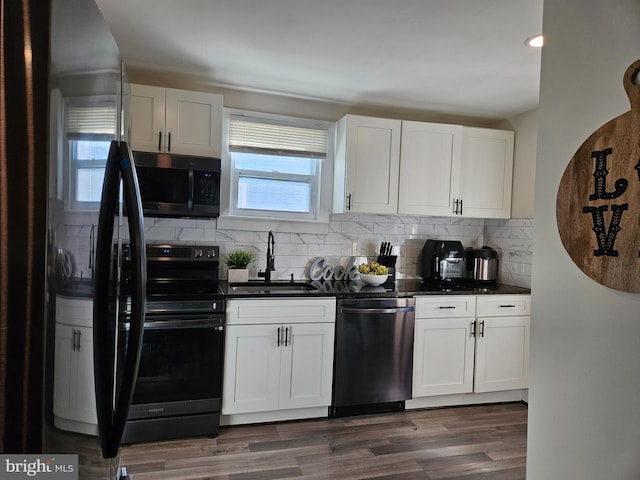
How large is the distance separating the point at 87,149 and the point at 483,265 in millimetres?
3521

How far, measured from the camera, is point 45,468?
26.7 inches

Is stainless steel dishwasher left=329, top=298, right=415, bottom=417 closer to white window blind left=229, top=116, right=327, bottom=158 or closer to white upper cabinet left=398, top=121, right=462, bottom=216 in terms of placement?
white upper cabinet left=398, top=121, right=462, bottom=216

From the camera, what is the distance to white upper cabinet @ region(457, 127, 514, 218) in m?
3.61

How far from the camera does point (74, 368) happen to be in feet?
2.55

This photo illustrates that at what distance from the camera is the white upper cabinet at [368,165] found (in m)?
3.32

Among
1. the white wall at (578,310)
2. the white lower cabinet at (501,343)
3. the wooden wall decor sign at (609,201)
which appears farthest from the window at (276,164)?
the wooden wall decor sign at (609,201)

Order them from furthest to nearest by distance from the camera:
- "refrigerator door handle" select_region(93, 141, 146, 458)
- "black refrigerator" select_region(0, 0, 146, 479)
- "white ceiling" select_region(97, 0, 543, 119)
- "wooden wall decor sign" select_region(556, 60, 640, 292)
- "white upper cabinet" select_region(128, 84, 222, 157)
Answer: "white upper cabinet" select_region(128, 84, 222, 157)
"white ceiling" select_region(97, 0, 543, 119)
"wooden wall decor sign" select_region(556, 60, 640, 292)
"refrigerator door handle" select_region(93, 141, 146, 458)
"black refrigerator" select_region(0, 0, 146, 479)

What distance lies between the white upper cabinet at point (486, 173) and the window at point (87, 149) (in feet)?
10.4

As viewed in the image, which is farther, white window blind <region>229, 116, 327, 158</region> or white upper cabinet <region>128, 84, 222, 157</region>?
white window blind <region>229, 116, 327, 158</region>

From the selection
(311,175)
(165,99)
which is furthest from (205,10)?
(311,175)

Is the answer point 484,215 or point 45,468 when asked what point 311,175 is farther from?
point 45,468

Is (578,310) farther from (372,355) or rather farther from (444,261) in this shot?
(444,261)

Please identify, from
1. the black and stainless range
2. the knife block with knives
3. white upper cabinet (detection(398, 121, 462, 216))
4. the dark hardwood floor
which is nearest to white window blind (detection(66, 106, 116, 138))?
the black and stainless range

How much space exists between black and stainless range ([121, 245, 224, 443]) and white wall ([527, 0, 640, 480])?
73.7 inches
